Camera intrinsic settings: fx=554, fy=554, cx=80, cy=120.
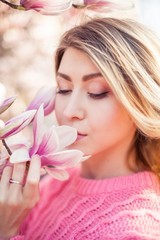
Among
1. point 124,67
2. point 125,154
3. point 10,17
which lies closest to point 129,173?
point 125,154

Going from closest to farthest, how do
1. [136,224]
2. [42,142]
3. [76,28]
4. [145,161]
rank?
1. [42,142]
2. [136,224]
3. [76,28]
4. [145,161]

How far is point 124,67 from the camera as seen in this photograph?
1.18 metres

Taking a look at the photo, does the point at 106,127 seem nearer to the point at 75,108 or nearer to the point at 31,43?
the point at 75,108

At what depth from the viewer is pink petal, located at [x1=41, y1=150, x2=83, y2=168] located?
1.00 meters

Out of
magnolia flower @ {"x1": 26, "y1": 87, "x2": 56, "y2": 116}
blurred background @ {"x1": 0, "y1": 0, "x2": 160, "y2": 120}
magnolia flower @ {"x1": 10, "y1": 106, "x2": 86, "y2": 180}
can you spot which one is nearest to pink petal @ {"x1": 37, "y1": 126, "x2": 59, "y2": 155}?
magnolia flower @ {"x1": 10, "y1": 106, "x2": 86, "y2": 180}

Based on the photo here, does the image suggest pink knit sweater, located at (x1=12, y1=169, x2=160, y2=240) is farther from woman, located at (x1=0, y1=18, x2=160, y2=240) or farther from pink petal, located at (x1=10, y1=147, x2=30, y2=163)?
pink petal, located at (x1=10, y1=147, x2=30, y2=163)

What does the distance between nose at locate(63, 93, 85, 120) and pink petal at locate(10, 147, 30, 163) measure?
0.16 meters

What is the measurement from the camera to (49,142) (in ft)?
3.31

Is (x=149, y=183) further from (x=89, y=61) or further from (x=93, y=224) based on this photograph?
(x=89, y=61)

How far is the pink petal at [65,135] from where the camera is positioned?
3.38ft

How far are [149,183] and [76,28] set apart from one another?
39 centimetres

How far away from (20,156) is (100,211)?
0.30 metres

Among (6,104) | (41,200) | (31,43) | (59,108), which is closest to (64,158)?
(6,104)

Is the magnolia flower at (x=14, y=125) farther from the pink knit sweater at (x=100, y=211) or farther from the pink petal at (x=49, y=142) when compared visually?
the pink knit sweater at (x=100, y=211)
